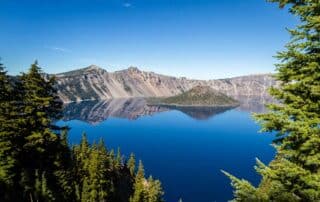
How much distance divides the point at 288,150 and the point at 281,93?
7.92 feet

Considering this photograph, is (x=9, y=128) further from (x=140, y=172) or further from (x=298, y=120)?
(x=140, y=172)

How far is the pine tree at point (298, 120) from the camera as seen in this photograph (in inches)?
476

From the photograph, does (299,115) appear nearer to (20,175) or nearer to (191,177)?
(20,175)

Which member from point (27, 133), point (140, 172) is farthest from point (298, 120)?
point (140, 172)

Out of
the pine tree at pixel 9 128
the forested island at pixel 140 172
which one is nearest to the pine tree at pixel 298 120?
the forested island at pixel 140 172

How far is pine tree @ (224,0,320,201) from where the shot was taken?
12.1 m

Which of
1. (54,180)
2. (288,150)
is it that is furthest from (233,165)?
(288,150)

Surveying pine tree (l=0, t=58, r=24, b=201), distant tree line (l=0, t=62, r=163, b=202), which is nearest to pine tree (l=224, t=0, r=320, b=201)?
distant tree line (l=0, t=62, r=163, b=202)

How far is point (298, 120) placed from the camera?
1270 cm

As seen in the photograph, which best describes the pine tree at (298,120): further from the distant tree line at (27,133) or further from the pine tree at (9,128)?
the pine tree at (9,128)

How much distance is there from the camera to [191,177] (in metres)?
156

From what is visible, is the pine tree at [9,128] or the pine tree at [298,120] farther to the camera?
the pine tree at [9,128]

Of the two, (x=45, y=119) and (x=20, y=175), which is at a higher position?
(x=45, y=119)

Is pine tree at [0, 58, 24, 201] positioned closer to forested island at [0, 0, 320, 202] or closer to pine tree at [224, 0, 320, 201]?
forested island at [0, 0, 320, 202]
